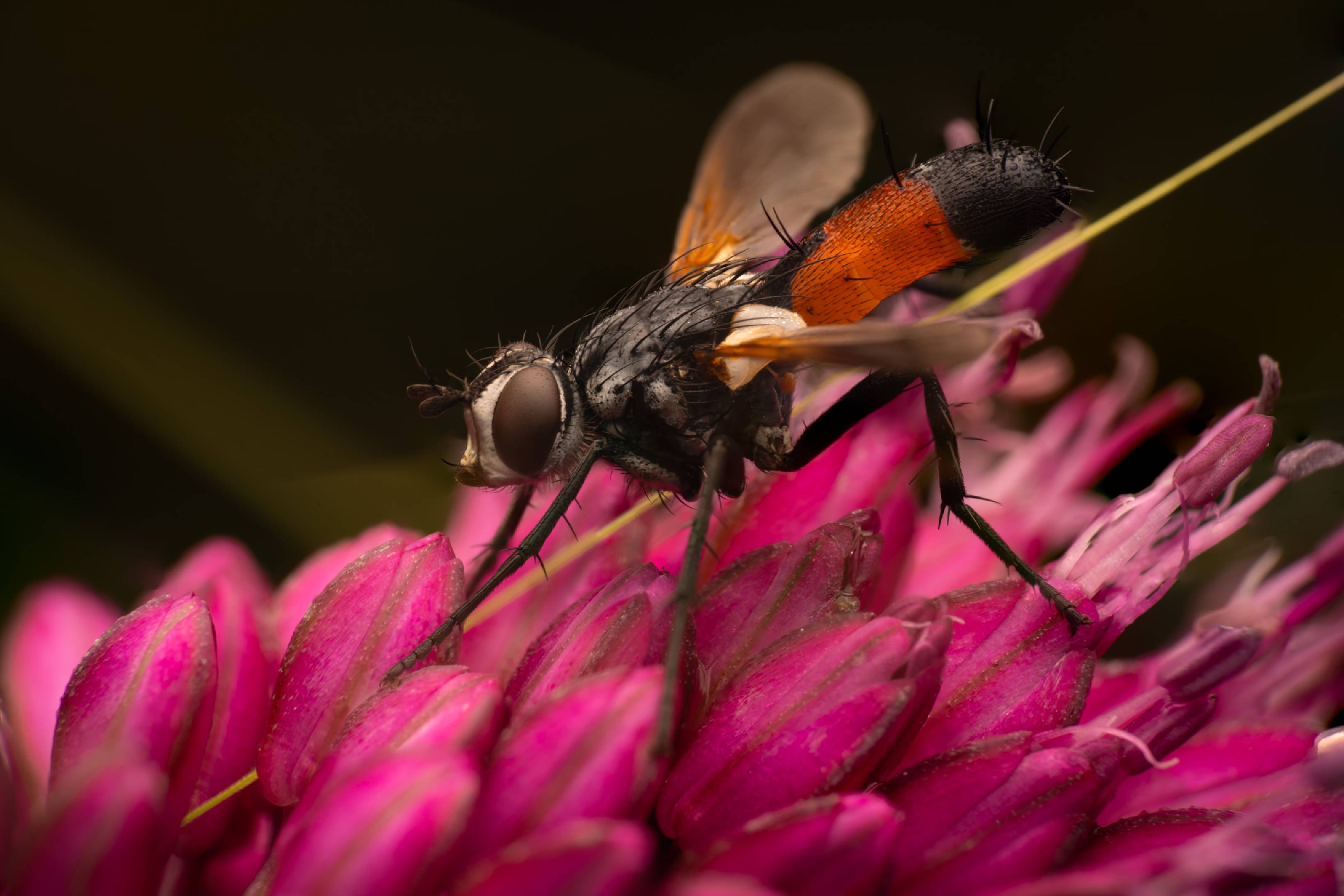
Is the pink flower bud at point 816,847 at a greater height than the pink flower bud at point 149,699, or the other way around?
the pink flower bud at point 149,699

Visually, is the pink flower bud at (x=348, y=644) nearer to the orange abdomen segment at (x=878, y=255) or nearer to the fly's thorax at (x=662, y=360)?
the fly's thorax at (x=662, y=360)

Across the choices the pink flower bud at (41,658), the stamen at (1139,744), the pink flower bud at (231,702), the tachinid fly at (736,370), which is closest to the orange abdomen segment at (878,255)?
the tachinid fly at (736,370)

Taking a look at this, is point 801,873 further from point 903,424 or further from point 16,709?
point 16,709

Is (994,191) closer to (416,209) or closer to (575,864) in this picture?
(575,864)

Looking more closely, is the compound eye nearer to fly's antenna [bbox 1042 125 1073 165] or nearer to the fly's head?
the fly's head

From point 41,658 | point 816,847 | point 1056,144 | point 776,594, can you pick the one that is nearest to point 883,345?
point 776,594

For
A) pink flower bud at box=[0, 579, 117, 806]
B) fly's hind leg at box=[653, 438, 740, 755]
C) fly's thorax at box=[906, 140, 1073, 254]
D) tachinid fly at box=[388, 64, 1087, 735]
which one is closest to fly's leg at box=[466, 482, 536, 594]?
tachinid fly at box=[388, 64, 1087, 735]
